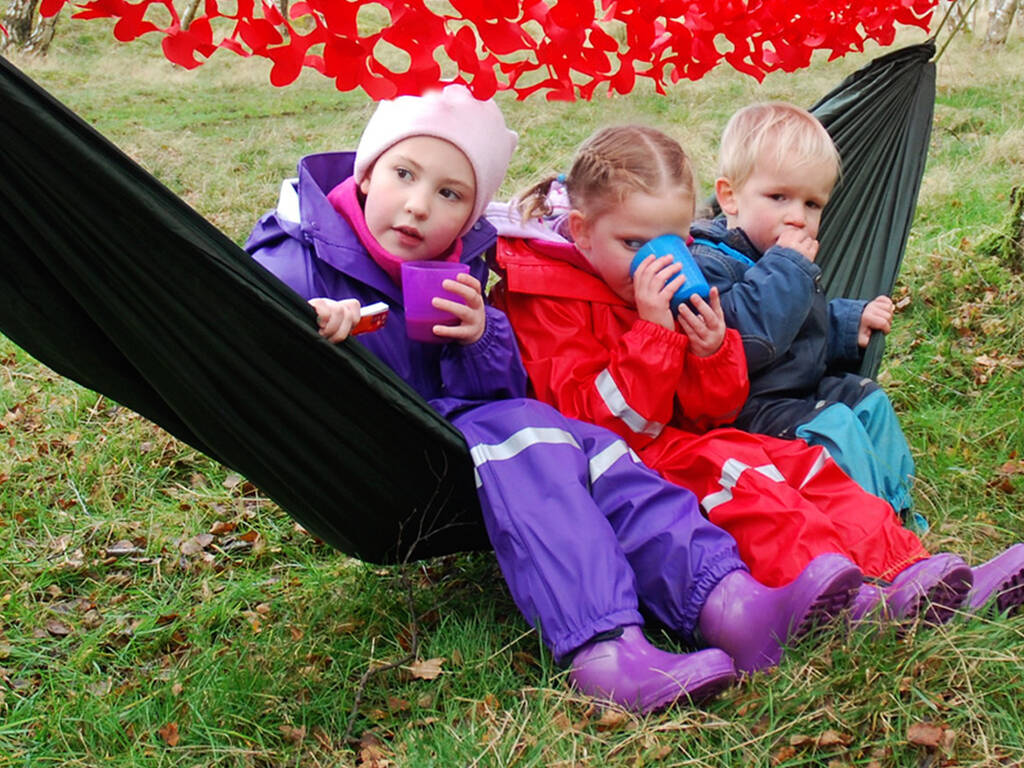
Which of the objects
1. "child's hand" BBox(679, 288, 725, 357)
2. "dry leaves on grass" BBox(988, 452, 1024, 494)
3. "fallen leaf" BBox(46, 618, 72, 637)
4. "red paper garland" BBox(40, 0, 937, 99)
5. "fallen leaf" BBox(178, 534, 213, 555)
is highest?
"red paper garland" BBox(40, 0, 937, 99)

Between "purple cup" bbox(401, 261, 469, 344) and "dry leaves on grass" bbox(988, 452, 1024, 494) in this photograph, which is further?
"dry leaves on grass" bbox(988, 452, 1024, 494)

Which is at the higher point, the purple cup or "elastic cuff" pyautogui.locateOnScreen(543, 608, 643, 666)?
the purple cup

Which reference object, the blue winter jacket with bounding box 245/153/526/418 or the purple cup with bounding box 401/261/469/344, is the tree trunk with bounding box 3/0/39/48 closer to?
the blue winter jacket with bounding box 245/153/526/418

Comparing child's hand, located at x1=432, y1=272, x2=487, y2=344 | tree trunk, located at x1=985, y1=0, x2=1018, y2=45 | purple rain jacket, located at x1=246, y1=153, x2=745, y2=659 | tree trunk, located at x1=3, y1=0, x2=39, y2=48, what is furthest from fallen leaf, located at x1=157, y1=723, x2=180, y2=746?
tree trunk, located at x1=985, y1=0, x2=1018, y2=45

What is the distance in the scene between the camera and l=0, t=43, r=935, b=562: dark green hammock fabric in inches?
66.0

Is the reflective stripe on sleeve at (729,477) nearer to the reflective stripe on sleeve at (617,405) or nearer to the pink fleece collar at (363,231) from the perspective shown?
→ the reflective stripe on sleeve at (617,405)

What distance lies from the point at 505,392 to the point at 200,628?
932 millimetres

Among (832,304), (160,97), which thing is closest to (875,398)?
(832,304)

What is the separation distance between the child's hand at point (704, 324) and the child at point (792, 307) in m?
0.18

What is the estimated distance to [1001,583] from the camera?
198cm

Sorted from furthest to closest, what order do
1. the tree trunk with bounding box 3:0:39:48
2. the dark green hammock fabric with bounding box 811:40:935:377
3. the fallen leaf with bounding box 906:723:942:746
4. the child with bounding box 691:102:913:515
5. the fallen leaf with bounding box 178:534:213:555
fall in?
the tree trunk with bounding box 3:0:39:48 < the dark green hammock fabric with bounding box 811:40:935:377 < the fallen leaf with bounding box 178:534:213:555 < the child with bounding box 691:102:913:515 < the fallen leaf with bounding box 906:723:942:746

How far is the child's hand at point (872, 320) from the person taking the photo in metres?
2.68

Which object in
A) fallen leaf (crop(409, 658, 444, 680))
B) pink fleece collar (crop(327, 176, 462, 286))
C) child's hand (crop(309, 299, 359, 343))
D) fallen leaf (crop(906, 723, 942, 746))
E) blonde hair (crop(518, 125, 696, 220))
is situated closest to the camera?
fallen leaf (crop(906, 723, 942, 746))

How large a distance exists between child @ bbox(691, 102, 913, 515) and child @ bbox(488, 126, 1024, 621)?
0.42 ft
